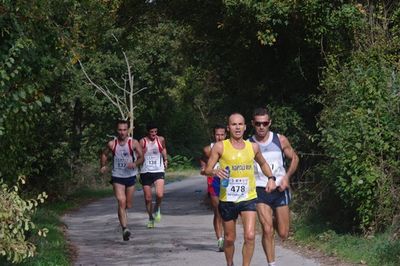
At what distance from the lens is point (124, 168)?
43.7 ft

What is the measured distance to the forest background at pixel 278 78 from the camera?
362 inches

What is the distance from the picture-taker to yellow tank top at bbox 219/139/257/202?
8.97 m

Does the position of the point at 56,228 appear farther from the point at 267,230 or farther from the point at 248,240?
the point at 248,240

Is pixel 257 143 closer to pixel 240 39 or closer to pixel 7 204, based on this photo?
pixel 7 204

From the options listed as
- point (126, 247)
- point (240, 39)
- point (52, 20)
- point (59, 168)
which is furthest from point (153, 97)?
point (52, 20)

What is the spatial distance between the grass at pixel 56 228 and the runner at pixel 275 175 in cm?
285

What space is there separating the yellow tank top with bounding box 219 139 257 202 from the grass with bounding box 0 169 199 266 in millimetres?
2696

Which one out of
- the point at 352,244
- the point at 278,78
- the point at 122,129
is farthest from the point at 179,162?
the point at 352,244

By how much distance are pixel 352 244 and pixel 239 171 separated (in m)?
3.04

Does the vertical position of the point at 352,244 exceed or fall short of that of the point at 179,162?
it exceeds it

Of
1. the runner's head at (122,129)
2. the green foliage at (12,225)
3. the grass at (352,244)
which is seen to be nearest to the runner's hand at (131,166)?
the runner's head at (122,129)

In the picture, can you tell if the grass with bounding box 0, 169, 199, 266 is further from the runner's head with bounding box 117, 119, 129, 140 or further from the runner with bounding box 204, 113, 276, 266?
the runner with bounding box 204, 113, 276, 266

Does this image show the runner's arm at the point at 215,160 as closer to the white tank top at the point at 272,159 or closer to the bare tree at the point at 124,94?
the white tank top at the point at 272,159

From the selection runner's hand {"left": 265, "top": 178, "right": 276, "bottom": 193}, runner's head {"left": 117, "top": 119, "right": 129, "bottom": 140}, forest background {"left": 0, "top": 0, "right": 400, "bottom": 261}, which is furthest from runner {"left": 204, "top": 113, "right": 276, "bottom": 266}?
runner's head {"left": 117, "top": 119, "right": 129, "bottom": 140}
